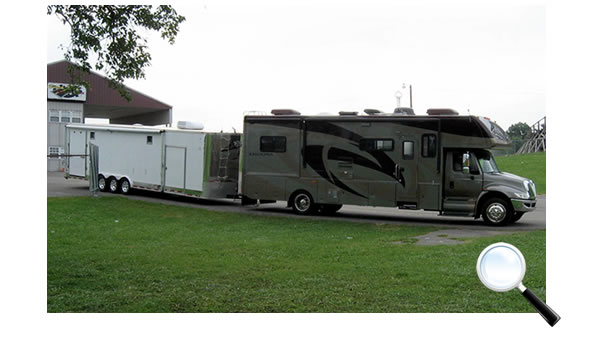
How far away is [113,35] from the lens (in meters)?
7.29

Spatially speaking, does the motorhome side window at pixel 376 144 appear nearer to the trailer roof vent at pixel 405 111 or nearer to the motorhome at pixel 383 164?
the motorhome at pixel 383 164

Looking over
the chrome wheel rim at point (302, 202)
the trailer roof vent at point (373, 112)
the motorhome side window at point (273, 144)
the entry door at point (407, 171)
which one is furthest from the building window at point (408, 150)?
the motorhome side window at point (273, 144)

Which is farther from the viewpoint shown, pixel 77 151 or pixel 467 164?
pixel 77 151

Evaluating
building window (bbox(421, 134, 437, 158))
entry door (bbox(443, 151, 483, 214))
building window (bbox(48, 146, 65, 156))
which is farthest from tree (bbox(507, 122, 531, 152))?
building window (bbox(48, 146, 65, 156))

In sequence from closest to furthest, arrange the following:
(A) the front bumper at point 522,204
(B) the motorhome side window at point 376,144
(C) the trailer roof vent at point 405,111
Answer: (A) the front bumper at point 522,204 < (C) the trailer roof vent at point 405,111 < (B) the motorhome side window at point 376,144

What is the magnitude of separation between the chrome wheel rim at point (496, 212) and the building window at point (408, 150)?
211cm

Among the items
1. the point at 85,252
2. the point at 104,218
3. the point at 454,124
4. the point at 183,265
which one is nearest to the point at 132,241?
the point at 85,252

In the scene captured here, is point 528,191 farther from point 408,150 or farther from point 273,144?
point 273,144

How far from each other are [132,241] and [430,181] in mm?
7074

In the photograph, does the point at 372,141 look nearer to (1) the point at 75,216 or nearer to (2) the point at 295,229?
(2) the point at 295,229

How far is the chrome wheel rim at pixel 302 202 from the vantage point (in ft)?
51.5

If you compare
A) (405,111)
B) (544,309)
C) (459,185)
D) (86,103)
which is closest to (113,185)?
(86,103)

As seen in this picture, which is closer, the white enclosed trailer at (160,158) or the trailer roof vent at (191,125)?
the white enclosed trailer at (160,158)

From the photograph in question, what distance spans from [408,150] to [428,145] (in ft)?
1.58
